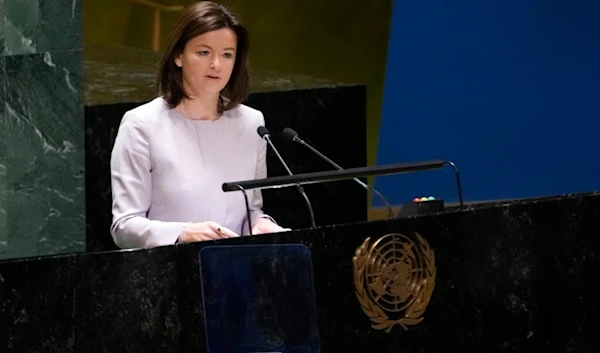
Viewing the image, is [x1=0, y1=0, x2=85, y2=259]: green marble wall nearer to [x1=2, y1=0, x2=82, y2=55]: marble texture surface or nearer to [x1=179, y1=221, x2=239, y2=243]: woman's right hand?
[x1=2, y1=0, x2=82, y2=55]: marble texture surface

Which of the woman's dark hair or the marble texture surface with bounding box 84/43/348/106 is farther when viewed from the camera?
the marble texture surface with bounding box 84/43/348/106

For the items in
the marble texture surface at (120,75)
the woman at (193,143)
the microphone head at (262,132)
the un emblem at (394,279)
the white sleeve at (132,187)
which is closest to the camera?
A: the un emblem at (394,279)

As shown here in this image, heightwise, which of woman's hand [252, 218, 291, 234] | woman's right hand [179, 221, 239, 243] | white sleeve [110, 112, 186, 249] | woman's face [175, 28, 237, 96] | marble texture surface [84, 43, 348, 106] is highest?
marble texture surface [84, 43, 348, 106]

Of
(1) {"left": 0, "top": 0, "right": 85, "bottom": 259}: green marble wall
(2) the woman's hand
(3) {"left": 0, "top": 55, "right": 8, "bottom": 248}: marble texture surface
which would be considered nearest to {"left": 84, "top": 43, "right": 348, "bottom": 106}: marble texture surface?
(1) {"left": 0, "top": 0, "right": 85, "bottom": 259}: green marble wall

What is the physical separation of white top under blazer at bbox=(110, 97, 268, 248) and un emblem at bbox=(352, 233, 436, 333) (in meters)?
0.57

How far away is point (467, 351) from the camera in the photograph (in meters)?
2.99

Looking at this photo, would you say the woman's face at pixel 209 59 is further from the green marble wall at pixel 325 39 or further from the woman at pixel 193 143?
the green marble wall at pixel 325 39

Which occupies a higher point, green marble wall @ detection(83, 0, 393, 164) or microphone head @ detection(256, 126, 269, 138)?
green marble wall @ detection(83, 0, 393, 164)

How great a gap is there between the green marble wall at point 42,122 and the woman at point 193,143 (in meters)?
2.04

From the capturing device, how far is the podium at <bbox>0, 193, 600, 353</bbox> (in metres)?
2.61

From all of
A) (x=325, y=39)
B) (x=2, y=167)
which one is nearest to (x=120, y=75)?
(x=2, y=167)

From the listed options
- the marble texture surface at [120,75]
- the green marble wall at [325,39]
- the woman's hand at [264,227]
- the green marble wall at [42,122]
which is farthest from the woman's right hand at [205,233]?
the green marble wall at [325,39]

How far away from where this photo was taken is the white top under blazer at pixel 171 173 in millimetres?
3215

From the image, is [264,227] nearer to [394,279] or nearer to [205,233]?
[205,233]
